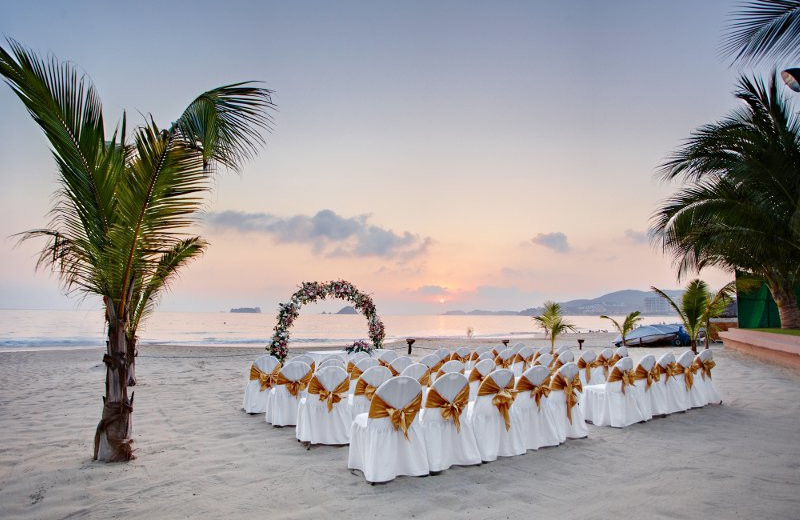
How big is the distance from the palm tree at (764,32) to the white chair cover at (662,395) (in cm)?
421

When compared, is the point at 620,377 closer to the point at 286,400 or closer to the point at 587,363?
the point at 587,363

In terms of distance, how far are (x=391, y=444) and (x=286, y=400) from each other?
107 inches

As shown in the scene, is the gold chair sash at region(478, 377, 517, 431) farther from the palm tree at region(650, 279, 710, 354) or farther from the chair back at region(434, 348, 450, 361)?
the palm tree at region(650, 279, 710, 354)

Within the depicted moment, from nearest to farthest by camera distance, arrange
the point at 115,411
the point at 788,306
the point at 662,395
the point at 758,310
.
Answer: the point at 115,411 → the point at 662,395 → the point at 788,306 → the point at 758,310

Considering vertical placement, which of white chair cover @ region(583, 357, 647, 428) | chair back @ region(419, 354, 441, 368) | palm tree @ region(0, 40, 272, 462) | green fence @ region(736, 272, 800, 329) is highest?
palm tree @ region(0, 40, 272, 462)

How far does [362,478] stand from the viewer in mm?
4562

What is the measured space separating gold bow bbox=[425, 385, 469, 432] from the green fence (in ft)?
58.2

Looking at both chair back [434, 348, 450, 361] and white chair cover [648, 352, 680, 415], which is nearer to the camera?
white chair cover [648, 352, 680, 415]

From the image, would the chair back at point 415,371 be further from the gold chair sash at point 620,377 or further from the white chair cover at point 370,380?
the gold chair sash at point 620,377

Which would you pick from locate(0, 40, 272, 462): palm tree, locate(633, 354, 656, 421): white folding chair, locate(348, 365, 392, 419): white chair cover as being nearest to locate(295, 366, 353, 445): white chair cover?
locate(348, 365, 392, 419): white chair cover

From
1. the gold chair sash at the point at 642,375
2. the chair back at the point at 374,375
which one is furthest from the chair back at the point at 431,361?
the gold chair sash at the point at 642,375

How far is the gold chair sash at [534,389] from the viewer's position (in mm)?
5609

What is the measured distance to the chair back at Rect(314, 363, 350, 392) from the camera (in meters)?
5.90

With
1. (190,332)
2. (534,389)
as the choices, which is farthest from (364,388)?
(190,332)
